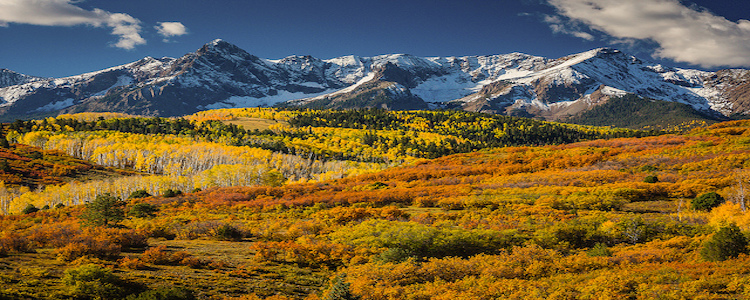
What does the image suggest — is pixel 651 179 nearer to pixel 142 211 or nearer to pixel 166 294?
pixel 166 294

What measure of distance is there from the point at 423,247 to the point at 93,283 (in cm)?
1737

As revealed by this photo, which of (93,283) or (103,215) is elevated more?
(93,283)

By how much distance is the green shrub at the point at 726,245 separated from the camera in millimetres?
18797

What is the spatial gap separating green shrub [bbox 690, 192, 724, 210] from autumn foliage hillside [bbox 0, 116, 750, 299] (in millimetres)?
144

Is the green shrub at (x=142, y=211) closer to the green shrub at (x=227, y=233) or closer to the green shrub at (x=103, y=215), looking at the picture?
the green shrub at (x=103, y=215)

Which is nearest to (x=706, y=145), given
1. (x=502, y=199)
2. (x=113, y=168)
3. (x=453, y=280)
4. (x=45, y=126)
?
(x=502, y=199)

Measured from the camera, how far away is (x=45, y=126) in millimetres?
190875

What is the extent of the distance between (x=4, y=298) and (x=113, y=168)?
512ft

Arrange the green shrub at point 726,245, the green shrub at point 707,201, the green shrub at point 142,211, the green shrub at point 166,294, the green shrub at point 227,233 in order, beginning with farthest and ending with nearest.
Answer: the green shrub at point 142,211, the green shrub at point 707,201, the green shrub at point 227,233, the green shrub at point 726,245, the green shrub at point 166,294

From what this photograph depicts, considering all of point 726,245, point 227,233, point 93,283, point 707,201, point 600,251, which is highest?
point 707,201

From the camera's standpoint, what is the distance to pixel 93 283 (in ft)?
50.3

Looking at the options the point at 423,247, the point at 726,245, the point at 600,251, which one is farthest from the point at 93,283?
the point at 726,245

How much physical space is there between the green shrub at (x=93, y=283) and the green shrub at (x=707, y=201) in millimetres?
39139

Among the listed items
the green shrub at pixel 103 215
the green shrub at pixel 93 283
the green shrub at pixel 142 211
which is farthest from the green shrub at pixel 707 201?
the green shrub at pixel 142 211
